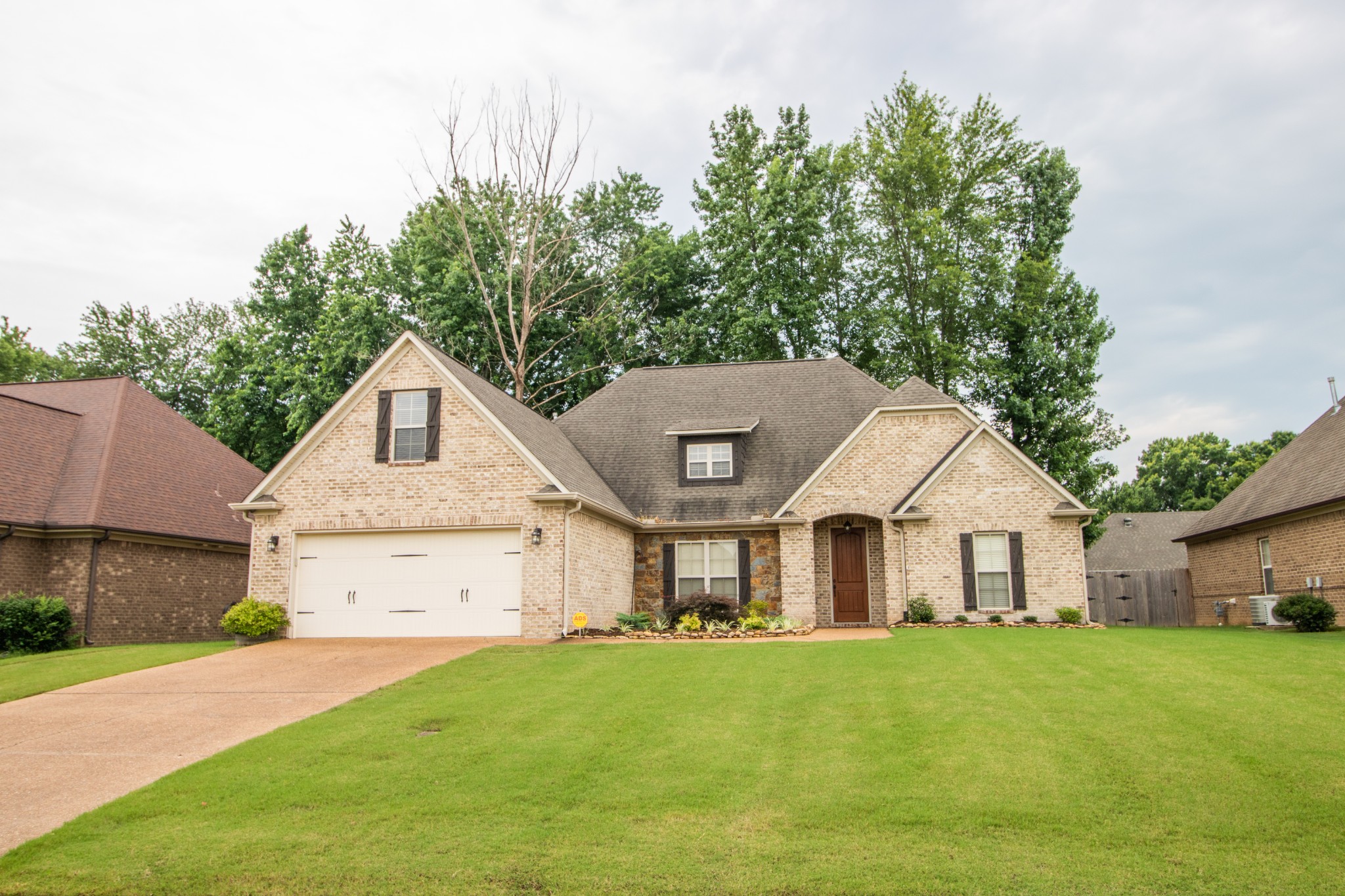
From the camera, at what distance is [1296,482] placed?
2139 centimetres

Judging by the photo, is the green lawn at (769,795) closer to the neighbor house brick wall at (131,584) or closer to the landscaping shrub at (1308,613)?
the landscaping shrub at (1308,613)

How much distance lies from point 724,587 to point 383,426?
8.15 m

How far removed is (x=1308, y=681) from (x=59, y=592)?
74.2 feet

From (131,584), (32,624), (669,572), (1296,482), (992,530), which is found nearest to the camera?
(32,624)

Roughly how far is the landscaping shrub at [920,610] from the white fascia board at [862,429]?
3226mm

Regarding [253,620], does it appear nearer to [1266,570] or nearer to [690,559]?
[690,559]

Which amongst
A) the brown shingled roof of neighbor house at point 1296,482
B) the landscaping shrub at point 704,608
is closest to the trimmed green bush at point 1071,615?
the brown shingled roof of neighbor house at point 1296,482

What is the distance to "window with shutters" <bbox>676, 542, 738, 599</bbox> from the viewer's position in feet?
66.8

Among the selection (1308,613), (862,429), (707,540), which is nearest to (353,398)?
(707,540)

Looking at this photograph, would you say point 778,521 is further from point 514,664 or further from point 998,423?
point 998,423

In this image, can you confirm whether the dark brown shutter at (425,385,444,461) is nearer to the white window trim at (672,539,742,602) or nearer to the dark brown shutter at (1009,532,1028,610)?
the white window trim at (672,539,742,602)

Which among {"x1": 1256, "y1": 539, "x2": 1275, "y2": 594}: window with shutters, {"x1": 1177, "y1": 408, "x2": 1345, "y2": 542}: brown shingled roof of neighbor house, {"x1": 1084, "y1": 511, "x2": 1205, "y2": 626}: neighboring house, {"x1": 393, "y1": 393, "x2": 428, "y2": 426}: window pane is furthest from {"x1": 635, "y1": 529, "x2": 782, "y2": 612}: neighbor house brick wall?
{"x1": 1256, "y1": 539, "x2": 1275, "y2": 594}: window with shutters

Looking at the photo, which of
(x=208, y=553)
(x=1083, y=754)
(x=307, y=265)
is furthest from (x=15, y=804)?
(x=307, y=265)

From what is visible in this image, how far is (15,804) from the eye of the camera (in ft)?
25.2
